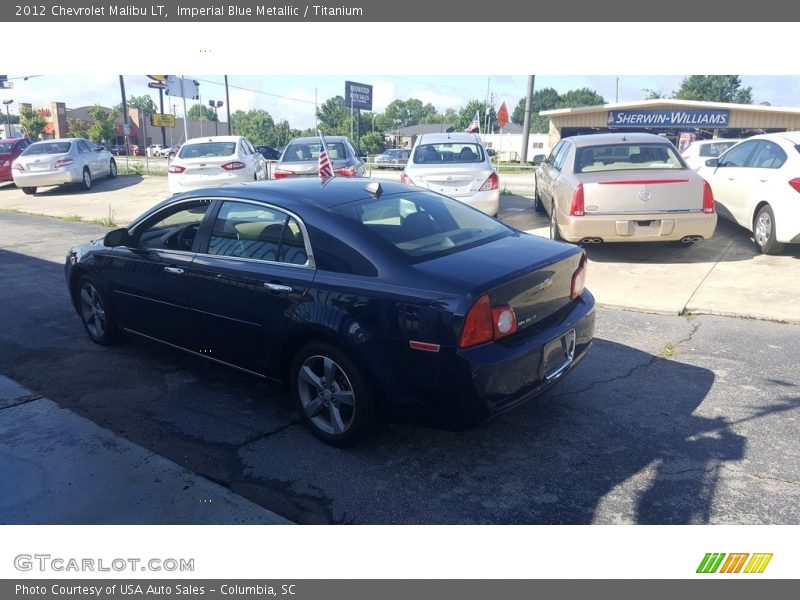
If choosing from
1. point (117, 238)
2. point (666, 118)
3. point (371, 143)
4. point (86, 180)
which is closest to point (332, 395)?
point (117, 238)

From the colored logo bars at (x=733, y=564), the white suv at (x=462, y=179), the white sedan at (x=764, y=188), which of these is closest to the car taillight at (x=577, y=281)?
the colored logo bars at (x=733, y=564)

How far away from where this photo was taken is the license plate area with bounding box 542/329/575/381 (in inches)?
139

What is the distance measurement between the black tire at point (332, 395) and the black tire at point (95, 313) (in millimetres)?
2332

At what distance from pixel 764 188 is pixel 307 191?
21.8 feet

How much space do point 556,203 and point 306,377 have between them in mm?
5835

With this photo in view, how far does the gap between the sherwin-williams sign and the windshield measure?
1295 inches

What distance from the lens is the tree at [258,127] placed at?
112363 millimetres

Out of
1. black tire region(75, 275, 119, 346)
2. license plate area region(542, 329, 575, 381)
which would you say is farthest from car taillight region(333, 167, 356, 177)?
license plate area region(542, 329, 575, 381)

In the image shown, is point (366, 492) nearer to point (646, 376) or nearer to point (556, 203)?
point (646, 376)

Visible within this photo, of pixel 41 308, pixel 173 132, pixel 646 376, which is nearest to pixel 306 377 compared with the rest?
pixel 646 376

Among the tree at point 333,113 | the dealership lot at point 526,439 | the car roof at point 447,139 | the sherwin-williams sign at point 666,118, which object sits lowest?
the dealership lot at point 526,439

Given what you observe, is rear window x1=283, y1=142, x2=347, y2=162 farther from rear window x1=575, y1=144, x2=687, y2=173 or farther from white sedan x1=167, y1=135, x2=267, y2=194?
rear window x1=575, y1=144, x2=687, y2=173

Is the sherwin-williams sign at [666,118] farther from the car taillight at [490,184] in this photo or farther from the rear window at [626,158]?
the rear window at [626,158]

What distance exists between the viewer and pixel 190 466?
360cm
